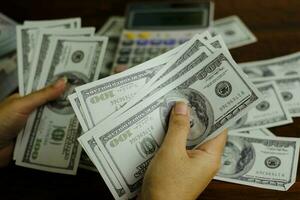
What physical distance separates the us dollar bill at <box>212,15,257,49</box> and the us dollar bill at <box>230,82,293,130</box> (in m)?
0.18

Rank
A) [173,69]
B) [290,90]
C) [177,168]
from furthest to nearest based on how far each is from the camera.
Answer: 1. [290,90]
2. [173,69]
3. [177,168]

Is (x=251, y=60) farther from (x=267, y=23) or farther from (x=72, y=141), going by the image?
(x=72, y=141)

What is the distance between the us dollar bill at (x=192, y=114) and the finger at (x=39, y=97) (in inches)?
6.2

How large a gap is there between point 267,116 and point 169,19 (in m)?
0.35

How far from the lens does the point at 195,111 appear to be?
71 centimetres

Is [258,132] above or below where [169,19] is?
below

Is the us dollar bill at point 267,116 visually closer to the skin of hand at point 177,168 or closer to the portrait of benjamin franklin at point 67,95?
the skin of hand at point 177,168

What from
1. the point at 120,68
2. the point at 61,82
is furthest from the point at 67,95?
the point at 120,68

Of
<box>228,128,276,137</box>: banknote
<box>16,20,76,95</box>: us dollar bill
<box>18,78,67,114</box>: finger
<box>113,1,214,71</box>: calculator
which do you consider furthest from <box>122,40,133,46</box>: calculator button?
<box>228,128,276,137</box>: banknote

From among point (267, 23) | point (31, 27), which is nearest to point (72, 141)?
point (31, 27)

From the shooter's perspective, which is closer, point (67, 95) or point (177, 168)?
point (177, 168)

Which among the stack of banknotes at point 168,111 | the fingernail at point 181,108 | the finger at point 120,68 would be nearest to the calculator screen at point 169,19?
the finger at point 120,68

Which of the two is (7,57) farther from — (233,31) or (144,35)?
(233,31)

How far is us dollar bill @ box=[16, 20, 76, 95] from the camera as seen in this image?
2.92ft
